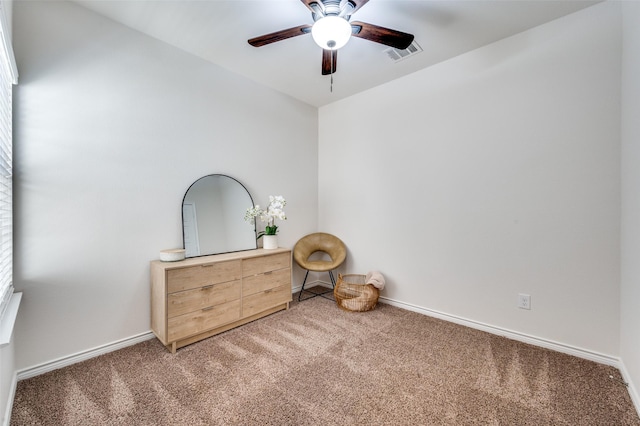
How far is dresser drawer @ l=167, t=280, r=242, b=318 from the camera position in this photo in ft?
6.74

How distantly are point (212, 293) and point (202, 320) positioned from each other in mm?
219

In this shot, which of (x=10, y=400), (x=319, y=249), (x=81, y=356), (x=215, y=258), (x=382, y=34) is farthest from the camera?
(x=319, y=249)

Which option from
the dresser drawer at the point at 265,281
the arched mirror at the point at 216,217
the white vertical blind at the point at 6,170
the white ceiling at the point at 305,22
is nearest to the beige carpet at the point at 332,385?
the dresser drawer at the point at 265,281

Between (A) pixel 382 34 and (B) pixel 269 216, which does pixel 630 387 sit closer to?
(A) pixel 382 34

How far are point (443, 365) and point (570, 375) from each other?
2.60 feet

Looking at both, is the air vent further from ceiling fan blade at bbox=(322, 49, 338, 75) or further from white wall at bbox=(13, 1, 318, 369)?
white wall at bbox=(13, 1, 318, 369)

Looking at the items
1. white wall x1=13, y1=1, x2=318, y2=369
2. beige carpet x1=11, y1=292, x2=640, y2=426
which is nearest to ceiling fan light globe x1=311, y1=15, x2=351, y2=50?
white wall x1=13, y1=1, x2=318, y2=369

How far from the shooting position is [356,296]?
304 centimetres

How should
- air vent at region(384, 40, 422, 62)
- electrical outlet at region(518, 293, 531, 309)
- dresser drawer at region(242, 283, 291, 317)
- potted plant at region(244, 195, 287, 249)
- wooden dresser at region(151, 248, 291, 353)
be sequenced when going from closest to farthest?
wooden dresser at region(151, 248, 291, 353) < electrical outlet at region(518, 293, 531, 309) < air vent at region(384, 40, 422, 62) < dresser drawer at region(242, 283, 291, 317) < potted plant at region(244, 195, 287, 249)

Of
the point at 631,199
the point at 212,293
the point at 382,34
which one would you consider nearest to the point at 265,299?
the point at 212,293

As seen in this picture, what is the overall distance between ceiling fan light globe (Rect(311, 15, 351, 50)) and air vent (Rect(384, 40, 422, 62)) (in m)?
0.99

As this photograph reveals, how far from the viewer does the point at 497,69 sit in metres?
2.35

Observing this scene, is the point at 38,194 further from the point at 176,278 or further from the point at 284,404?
the point at 284,404

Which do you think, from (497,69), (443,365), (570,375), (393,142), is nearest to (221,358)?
(443,365)
